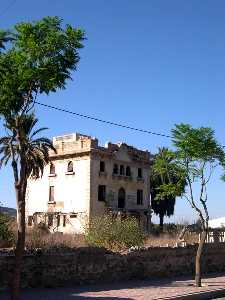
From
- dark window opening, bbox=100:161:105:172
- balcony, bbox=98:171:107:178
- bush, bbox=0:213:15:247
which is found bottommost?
bush, bbox=0:213:15:247

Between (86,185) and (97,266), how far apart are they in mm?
37669

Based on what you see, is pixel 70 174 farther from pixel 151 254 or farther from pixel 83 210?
pixel 151 254

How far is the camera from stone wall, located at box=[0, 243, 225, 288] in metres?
19.1

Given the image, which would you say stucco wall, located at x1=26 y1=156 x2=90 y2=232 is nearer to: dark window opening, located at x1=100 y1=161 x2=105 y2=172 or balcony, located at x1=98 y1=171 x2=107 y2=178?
balcony, located at x1=98 y1=171 x2=107 y2=178

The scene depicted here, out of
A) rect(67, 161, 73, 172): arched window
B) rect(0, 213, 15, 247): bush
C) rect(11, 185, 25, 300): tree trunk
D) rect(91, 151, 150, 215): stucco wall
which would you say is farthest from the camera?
rect(67, 161, 73, 172): arched window

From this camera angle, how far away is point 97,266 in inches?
853

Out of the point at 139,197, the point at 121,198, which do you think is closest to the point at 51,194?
the point at 121,198

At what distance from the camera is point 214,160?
2238cm

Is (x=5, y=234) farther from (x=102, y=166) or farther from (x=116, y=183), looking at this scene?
A: (x=116, y=183)

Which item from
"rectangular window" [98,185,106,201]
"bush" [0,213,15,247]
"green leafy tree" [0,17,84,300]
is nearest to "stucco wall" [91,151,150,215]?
"rectangular window" [98,185,106,201]

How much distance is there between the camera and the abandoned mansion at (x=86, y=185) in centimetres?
5941

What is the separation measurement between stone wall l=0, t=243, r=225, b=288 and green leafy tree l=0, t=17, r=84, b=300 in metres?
4.98

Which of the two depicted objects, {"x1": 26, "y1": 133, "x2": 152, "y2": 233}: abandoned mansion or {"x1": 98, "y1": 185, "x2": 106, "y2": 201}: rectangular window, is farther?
{"x1": 98, "y1": 185, "x2": 106, "y2": 201}: rectangular window

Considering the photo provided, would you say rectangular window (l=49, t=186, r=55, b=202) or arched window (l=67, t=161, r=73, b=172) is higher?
arched window (l=67, t=161, r=73, b=172)
